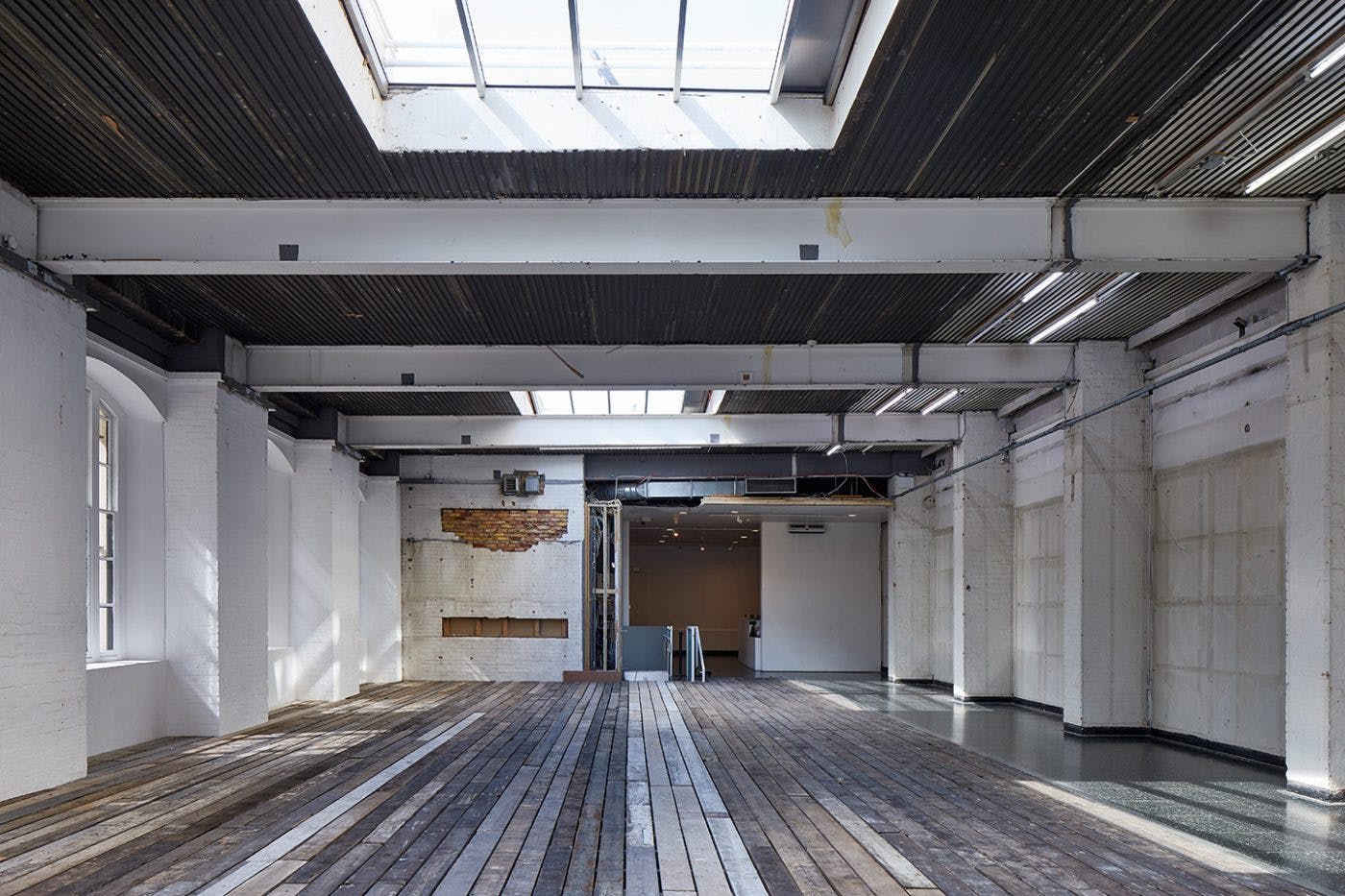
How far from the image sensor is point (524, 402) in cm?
1764

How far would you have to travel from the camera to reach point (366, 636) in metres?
21.5

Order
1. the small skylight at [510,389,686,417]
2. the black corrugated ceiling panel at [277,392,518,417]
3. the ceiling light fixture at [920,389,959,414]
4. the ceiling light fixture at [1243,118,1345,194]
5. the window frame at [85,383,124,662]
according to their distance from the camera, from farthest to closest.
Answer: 1. the small skylight at [510,389,686,417]
2. the black corrugated ceiling panel at [277,392,518,417]
3. the ceiling light fixture at [920,389,959,414]
4. the window frame at [85,383,124,662]
5. the ceiling light fixture at [1243,118,1345,194]

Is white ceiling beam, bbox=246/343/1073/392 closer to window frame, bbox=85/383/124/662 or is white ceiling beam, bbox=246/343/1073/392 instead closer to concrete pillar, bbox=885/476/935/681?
window frame, bbox=85/383/124/662

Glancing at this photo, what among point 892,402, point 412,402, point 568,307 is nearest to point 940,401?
point 892,402

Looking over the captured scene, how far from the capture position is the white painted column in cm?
2153

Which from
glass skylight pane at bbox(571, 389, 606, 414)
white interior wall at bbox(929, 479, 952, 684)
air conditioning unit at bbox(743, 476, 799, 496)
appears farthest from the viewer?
air conditioning unit at bbox(743, 476, 799, 496)

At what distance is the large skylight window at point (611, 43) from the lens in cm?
664

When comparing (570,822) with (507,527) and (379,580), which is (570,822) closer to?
(507,527)

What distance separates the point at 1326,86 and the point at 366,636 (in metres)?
18.7

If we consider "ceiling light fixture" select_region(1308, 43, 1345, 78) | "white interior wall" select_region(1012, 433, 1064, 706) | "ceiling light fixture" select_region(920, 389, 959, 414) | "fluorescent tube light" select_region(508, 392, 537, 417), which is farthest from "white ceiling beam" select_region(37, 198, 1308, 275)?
"fluorescent tube light" select_region(508, 392, 537, 417)

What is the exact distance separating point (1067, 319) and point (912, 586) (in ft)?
36.7

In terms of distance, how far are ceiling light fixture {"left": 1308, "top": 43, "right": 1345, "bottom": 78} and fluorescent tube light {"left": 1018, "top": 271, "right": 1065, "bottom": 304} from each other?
2.89 m

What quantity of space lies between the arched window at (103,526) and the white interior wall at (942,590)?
46.5 ft

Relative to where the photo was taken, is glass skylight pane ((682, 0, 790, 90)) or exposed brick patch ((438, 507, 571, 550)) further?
exposed brick patch ((438, 507, 571, 550))
